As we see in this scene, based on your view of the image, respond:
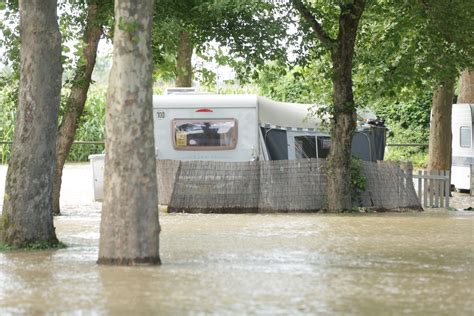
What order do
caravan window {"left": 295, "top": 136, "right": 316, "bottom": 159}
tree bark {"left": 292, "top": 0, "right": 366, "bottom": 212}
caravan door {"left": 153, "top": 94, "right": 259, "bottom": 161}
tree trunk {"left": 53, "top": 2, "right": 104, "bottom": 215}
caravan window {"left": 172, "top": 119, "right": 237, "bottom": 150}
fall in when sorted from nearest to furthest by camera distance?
1. tree trunk {"left": 53, "top": 2, "right": 104, "bottom": 215}
2. tree bark {"left": 292, "top": 0, "right": 366, "bottom": 212}
3. caravan door {"left": 153, "top": 94, "right": 259, "bottom": 161}
4. caravan window {"left": 172, "top": 119, "right": 237, "bottom": 150}
5. caravan window {"left": 295, "top": 136, "right": 316, "bottom": 159}

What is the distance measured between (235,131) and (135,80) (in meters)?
13.8

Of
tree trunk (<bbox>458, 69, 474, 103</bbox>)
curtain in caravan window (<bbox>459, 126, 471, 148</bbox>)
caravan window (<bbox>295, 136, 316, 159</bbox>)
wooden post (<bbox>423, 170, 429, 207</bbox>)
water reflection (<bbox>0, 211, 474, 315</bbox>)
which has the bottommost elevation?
water reflection (<bbox>0, 211, 474, 315</bbox>)

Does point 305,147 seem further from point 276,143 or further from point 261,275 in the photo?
point 261,275

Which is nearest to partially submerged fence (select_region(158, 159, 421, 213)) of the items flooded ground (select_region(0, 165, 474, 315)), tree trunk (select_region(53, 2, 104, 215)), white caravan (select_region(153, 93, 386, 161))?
white caravan (select_region(153, 93, 386, 161))

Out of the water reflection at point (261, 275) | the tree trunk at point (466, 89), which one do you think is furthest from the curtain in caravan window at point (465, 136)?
the water reflection at point (261, 275)

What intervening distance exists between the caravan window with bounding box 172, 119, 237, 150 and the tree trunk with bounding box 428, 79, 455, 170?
710cm

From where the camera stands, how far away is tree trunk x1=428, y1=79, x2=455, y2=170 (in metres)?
31.7

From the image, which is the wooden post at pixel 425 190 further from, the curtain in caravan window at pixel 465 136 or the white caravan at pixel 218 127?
the curtain in caravan window at pixel 465 136

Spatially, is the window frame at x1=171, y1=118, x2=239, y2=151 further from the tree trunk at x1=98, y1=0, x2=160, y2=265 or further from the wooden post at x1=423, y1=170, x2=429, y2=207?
the tree trunk at x1=98, y1=0, x2=160, y2=265

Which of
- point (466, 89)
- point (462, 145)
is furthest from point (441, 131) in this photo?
point (466, 89)

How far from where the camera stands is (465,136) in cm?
3425

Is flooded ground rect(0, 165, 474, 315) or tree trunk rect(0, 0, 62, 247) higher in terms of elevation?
tree trunk rect(0, 0, 62, 247)

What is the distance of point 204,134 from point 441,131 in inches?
300

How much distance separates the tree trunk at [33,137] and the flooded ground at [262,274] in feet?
1.82
